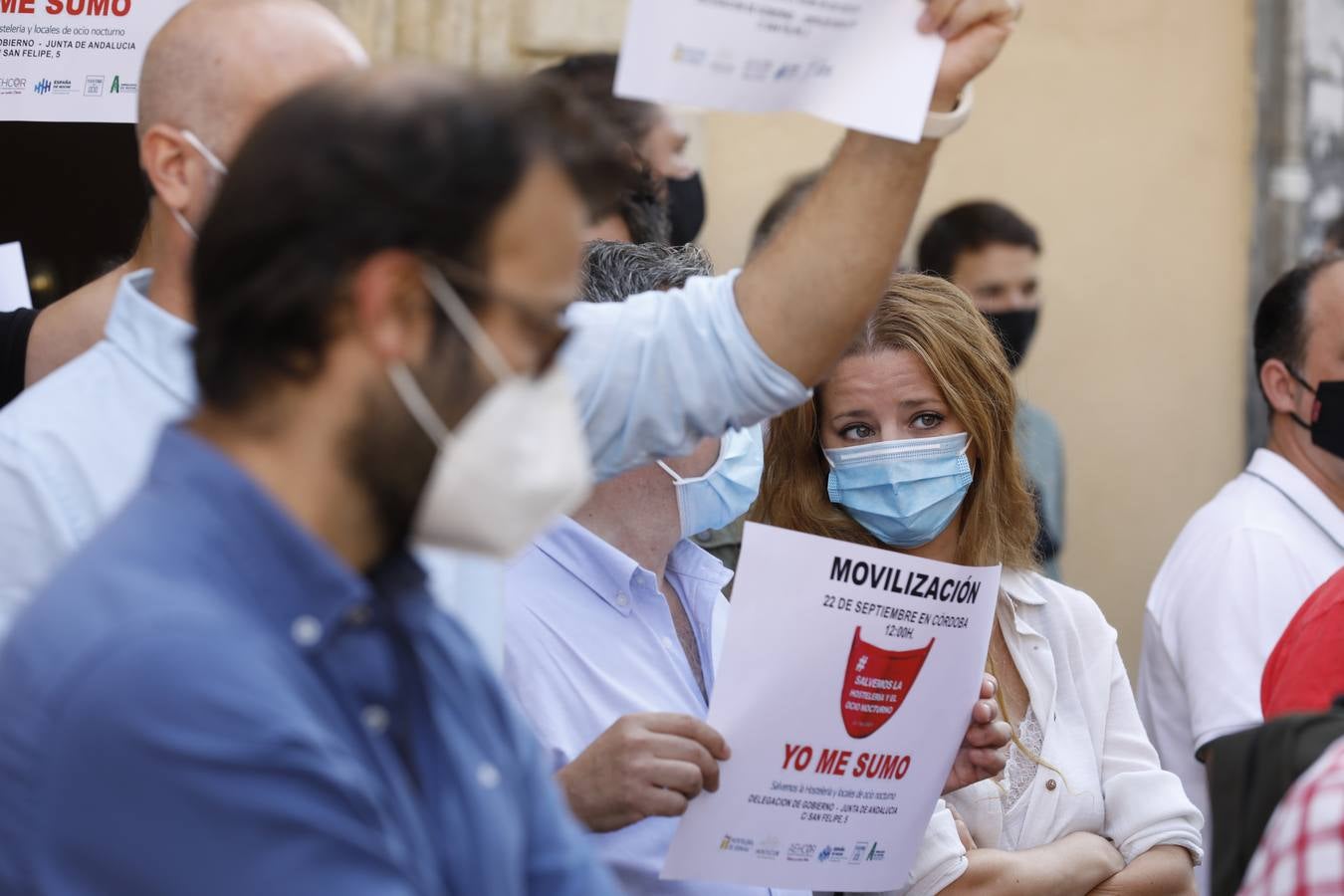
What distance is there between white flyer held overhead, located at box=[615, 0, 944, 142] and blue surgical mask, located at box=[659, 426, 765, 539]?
102 centimetres

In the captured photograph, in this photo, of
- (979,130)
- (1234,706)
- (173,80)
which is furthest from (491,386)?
(979,130)

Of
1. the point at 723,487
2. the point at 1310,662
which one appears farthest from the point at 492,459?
the point at 723,487

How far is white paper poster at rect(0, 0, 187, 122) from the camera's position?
327cm

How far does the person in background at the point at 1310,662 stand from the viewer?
2.44m

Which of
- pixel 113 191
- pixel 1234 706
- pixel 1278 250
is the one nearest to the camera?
pixel 1234 706

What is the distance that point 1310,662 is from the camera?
98.8 inches

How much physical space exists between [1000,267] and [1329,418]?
1562 mm

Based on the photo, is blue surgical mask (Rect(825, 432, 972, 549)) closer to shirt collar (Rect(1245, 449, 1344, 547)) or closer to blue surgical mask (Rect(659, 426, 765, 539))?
blue surgical mask (Rect(659, 426, 765, 539))

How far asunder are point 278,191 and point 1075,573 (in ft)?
17.3

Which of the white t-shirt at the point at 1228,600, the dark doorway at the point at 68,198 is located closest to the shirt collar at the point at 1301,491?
the white t-shirt at the point at 1228,600

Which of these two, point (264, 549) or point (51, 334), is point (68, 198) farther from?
point (264, 549)

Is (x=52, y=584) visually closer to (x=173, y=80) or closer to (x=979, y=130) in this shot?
(x=173, y=80)

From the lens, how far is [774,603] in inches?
103

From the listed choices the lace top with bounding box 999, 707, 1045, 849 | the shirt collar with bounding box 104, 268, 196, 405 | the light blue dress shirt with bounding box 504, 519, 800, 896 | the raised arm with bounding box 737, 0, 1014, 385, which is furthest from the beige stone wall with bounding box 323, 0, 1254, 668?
the shirt collar with bounding box 104, 268, 196, 405
